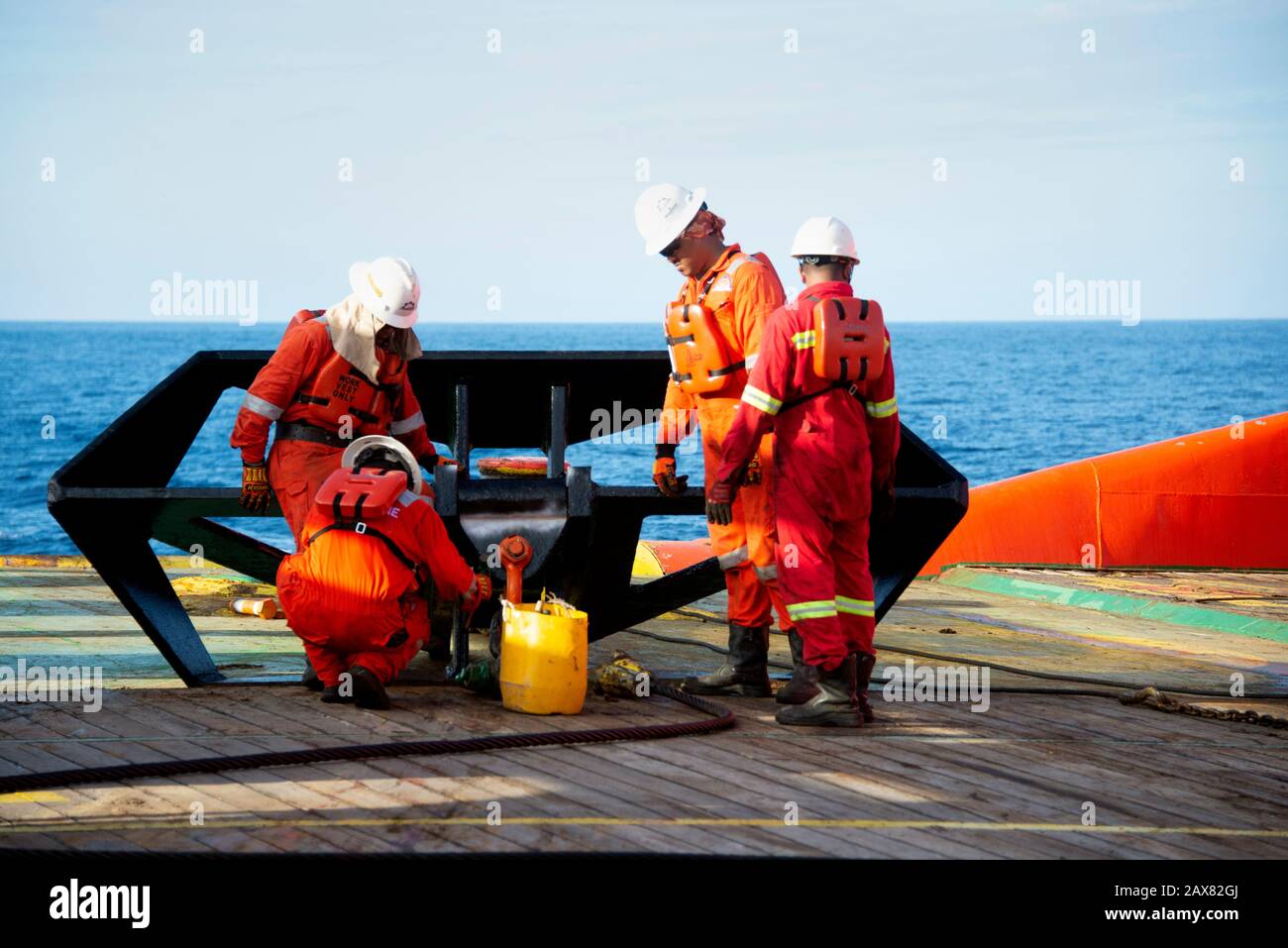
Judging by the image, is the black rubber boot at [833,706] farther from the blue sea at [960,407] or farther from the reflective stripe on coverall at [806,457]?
the blue sea at [960,407]

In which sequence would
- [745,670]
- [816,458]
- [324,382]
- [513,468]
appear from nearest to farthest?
[816,458], [324,382], [745,670], [513,468]

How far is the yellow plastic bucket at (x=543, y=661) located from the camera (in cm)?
555

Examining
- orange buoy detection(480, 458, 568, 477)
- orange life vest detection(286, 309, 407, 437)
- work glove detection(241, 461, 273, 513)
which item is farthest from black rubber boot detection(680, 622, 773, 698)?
work glove detection(241, 461, 273, 513)

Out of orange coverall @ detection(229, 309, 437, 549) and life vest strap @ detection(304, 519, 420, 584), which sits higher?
orange coverall @ detection(229, 309, 437, 549)

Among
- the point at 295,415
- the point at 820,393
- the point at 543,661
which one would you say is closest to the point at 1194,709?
the point at 820,393

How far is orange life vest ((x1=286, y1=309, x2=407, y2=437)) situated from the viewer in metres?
6.11

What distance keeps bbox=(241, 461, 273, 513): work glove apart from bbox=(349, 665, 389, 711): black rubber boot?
0.84 metres

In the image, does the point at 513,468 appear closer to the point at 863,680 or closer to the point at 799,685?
the point at 799,685

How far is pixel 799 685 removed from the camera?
5.88 m

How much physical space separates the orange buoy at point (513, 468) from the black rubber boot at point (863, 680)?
167 cm

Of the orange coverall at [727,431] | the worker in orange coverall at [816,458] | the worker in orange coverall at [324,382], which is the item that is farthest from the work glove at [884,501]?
the worker in orange coverall at [324,382]

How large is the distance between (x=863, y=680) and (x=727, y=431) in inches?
42.7

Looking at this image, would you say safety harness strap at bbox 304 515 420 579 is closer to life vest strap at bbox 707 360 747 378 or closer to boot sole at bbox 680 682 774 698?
boot sole at bbox 680 682 774 698
